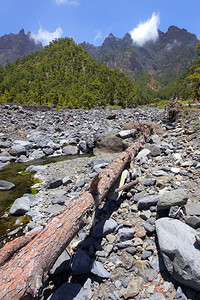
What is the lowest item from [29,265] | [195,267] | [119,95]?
[195,267]

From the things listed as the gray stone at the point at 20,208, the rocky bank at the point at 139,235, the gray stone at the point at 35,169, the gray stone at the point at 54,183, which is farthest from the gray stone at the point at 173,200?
the gray stone at the point at 35,169

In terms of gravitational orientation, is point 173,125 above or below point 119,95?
below

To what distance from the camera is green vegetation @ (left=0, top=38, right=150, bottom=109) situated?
69519mm

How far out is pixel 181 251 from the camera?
7.95ft

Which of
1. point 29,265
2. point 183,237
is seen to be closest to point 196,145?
point 183,237

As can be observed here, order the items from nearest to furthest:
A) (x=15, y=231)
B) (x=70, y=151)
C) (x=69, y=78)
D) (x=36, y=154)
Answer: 1. (x=15, y=231)
2. (x=36, y=154)
3. (x=70, y=151)
4. (x=69, y=78)

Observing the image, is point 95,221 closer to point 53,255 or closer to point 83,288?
point 83,288

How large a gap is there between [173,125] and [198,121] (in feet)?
7.83

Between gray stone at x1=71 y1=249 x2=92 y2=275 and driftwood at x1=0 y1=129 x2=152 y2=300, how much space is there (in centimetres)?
71

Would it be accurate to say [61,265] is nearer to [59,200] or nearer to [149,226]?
[149,226]

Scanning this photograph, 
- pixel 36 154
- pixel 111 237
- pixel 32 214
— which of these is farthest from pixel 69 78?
pixel 111 237

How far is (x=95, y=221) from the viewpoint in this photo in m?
4.09

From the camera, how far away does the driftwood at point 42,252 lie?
1892 millimetres

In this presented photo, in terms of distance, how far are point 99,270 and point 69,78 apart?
95.6 metres
